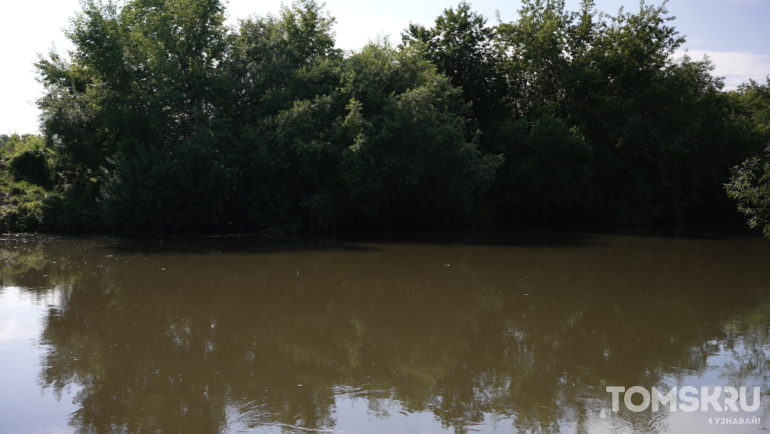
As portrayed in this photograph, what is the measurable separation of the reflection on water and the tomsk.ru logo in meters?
0.14

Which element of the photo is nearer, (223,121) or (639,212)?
(223,121)

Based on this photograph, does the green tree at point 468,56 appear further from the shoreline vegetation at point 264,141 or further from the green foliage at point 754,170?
the green foliage at point 754,170

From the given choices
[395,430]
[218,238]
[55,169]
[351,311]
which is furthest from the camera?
[55,169]

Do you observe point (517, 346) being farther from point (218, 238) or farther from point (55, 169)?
point (55, 169)

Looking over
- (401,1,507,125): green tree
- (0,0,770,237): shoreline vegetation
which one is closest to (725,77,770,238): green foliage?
(0,0,770,237): shoreline vegetation

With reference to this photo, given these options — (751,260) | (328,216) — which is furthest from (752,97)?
(328,216)

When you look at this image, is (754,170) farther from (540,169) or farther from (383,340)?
(383,340)

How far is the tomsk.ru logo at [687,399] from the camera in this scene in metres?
6.05

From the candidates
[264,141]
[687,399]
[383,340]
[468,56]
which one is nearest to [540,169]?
[468,56]

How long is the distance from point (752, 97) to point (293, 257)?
43.2 m

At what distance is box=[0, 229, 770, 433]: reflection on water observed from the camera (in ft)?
19.3

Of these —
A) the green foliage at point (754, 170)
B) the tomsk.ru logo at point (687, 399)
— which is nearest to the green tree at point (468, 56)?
the green foliage at point (754, 170)

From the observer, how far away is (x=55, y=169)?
87.2 feet

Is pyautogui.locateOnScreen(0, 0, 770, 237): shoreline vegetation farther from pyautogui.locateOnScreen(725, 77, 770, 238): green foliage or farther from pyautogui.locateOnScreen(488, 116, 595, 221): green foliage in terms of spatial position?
pyautogui.locateOnScreen(725, 77, 770, 238): green foliage
